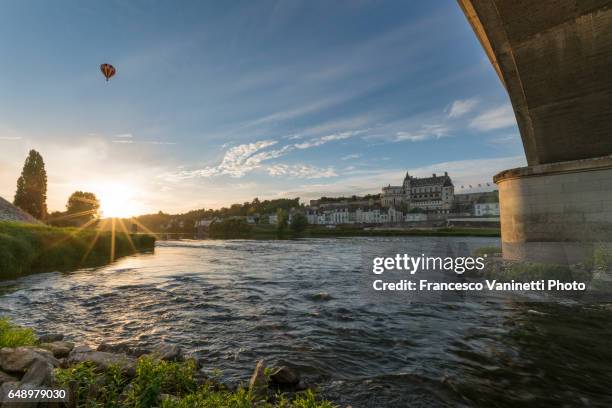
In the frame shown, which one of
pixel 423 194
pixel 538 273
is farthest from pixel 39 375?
pixel 423 194

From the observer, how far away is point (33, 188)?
201 feet

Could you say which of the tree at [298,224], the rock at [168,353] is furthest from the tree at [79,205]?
the rock at [168,353]

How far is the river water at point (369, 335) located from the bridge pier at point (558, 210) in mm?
3536

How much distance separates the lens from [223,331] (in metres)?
8.33

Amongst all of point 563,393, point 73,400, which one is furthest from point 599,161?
point 73,400

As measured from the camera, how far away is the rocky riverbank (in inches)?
144

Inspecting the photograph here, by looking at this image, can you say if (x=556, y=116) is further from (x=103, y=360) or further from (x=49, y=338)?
(x=49, y=338)

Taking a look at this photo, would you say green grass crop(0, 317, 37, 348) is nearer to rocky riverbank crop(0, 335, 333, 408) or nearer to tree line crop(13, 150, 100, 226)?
rocky riverbank crop(0, 335, 333, 408)

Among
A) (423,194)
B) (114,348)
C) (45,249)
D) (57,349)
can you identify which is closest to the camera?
(57,349)

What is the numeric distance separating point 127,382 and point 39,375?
1152mm

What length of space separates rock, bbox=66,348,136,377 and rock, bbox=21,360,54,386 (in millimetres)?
796

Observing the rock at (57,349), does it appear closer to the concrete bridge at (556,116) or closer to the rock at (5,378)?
the rock at (5,378)

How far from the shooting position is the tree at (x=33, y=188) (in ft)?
198

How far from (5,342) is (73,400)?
2.87 meters
